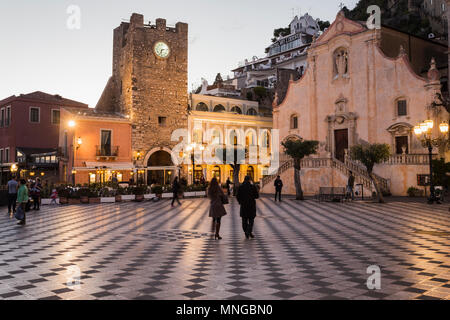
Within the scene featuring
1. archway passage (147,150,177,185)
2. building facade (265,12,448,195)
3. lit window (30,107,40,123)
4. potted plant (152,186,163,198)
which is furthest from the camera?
lit window (30,107,40,123)

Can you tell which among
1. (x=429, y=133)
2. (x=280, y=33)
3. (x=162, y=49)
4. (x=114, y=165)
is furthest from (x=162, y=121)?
(x=280, y=33)

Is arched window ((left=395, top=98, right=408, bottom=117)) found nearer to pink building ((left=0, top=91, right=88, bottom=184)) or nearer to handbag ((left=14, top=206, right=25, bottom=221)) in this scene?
handbag ((left=14, top=206, right=25, bottom=221))

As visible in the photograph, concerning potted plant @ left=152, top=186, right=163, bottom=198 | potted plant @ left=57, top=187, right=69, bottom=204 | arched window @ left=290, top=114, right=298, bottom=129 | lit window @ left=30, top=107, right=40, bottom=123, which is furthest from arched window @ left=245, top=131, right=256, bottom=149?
potted plant @ left=57, top=187, right=69, bottom=204

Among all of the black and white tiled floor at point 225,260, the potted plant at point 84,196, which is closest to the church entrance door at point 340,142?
the black and white tiled floor at point 225,260

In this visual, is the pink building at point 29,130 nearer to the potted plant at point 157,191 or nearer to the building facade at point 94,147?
the building facade at point 94,147

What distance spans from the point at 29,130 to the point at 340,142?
Answer: 31198 millimetres

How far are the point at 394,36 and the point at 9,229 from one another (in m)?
35.1

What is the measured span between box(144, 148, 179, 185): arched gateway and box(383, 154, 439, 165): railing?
20.1 meters

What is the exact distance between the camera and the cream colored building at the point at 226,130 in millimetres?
43812

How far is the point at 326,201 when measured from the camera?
26.2 m

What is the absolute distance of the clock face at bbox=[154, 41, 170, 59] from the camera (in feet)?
132

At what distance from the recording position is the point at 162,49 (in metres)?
40.7

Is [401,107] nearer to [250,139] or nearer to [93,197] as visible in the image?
[250,139]

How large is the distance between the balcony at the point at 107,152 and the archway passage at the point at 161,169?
3484 millimetres
